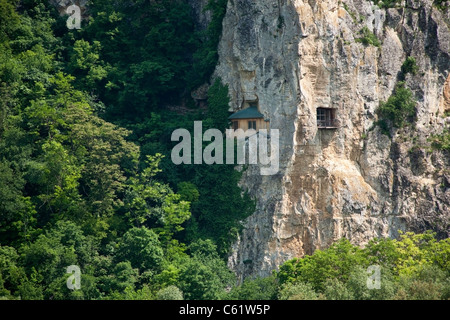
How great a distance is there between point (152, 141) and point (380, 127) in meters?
12.3

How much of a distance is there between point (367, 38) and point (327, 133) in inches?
213

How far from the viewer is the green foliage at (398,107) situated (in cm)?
4928

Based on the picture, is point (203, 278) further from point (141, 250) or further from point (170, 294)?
point (141, 250)

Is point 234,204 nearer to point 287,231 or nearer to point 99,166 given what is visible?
point 287,231

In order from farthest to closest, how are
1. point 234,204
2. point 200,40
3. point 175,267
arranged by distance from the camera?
point 200,40, point 234,204, point 175,267

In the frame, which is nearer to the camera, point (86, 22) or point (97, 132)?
point (97, 132)

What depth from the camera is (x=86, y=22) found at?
182 ft

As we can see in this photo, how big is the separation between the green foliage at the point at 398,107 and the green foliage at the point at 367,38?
258 centimetres

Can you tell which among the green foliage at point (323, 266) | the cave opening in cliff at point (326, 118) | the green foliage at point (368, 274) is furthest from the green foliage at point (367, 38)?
the green foliage at point (323, 266)

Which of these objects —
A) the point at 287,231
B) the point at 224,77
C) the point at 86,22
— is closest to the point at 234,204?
the point at 287,231

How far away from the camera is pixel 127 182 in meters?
49.6

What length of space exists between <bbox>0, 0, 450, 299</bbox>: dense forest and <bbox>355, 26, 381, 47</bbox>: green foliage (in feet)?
24.7

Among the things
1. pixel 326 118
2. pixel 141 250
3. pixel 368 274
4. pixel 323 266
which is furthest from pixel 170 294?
pixel 326 118

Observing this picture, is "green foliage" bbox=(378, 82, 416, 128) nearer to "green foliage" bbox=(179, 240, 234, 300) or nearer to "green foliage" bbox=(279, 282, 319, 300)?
A: "green foliage" bbox=(279, 282, 319, 300)
